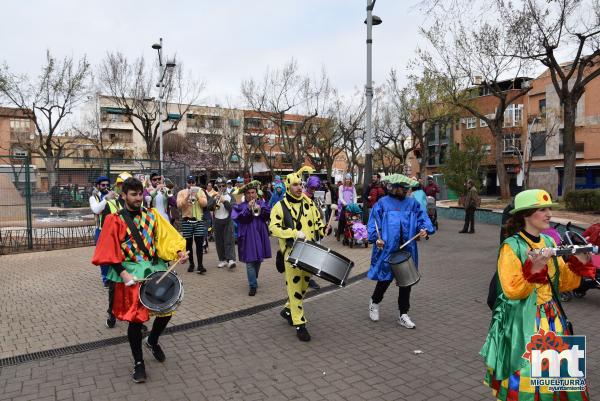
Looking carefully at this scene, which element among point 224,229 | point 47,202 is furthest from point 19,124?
point 224,229

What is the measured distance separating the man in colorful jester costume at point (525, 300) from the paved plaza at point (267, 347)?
1229 mm

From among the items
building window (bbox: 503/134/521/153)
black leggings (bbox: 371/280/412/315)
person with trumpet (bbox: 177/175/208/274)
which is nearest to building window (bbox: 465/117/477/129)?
building window (bbox: 503/134/521/153)

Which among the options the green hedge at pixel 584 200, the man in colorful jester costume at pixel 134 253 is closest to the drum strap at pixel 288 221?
the man in colorful jester costume at pixel 134 253

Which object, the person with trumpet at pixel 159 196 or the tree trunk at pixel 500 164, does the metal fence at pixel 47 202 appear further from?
the tree trunk at pixel 500 164

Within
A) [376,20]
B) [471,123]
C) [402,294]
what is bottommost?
[402,294]

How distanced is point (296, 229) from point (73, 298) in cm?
410

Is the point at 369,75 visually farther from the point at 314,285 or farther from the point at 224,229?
the point at 314,285

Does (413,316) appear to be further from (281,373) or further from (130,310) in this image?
(130,310)

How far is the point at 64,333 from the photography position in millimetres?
5582

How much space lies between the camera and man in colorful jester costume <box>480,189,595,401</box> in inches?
106

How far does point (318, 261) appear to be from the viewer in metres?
4.89

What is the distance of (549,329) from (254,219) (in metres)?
5.20

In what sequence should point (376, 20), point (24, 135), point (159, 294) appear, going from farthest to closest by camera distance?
point (24, 135), point (376, 20), point (159, 294)

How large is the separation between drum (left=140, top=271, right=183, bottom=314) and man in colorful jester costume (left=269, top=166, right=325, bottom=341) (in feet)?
4.90
